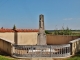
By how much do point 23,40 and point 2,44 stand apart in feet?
A: 19.3

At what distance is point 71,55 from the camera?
1355cm

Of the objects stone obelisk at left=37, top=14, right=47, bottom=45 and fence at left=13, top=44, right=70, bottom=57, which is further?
stone obelisk at left=37, top=14, right=47, bottom=45

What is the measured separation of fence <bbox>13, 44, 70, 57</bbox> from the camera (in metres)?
12.9

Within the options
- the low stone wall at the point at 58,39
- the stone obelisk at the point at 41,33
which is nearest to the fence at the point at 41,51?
the stone obelisk at the point at 41,33

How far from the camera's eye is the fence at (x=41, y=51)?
1289cm

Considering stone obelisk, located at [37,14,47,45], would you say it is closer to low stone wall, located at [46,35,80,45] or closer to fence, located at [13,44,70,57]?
fence, located at [13,44,70,57]

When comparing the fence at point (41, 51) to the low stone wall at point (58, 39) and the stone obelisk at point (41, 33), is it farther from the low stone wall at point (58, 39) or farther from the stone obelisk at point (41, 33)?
the low stone wall at point (58, 39)

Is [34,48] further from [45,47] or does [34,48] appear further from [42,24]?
[42,24]

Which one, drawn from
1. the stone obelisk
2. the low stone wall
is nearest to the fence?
the stone obelisk

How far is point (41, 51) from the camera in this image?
12953 millimetres

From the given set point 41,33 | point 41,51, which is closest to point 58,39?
point 41,33

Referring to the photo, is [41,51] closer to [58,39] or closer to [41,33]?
[41,33]

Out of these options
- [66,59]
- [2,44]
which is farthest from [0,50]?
[66,59]

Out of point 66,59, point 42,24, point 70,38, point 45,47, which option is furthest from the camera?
point 70,38
